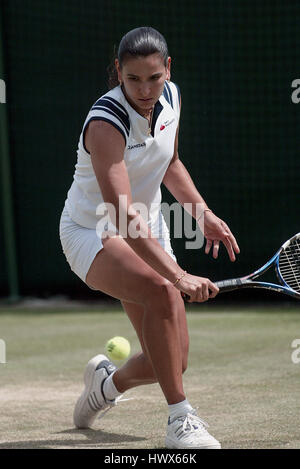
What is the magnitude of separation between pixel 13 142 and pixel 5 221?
2.26 ft

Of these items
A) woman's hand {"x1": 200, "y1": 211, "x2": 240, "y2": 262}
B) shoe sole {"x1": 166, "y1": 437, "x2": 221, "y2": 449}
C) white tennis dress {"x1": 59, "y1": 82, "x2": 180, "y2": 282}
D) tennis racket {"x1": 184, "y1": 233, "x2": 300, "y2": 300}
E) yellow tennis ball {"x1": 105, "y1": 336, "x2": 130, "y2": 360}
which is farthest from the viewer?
yellow tennis ball {"x1": 105, "y1": 336, "x2": 130, "y2": 360}

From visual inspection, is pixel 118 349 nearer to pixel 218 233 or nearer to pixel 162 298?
pixel 218 233

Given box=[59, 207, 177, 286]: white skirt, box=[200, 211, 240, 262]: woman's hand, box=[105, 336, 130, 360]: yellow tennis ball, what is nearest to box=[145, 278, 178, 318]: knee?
box=[59, 207, 177, 286]: white skirt

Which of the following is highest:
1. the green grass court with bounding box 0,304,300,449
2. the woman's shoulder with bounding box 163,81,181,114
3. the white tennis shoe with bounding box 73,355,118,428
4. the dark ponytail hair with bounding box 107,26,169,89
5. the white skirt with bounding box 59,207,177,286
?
the dark ponytail hair with bounding box 107,26,169,89

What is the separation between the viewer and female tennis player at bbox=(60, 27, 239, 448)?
9.64ft

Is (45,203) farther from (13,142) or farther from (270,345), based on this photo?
(270,345)

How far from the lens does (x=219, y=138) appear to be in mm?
7164

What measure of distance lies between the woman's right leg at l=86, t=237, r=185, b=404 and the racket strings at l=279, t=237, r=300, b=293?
527mm

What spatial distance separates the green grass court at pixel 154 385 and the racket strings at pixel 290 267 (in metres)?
0.54

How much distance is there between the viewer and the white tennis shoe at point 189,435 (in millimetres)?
2939

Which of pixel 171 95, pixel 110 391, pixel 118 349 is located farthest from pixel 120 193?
pixel 118 349

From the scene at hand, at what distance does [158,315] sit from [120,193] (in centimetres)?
44

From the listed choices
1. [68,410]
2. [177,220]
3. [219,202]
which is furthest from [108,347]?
[219,202]

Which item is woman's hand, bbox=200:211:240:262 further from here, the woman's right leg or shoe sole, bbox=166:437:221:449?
shoe sole, bbox=166:437:221:449
